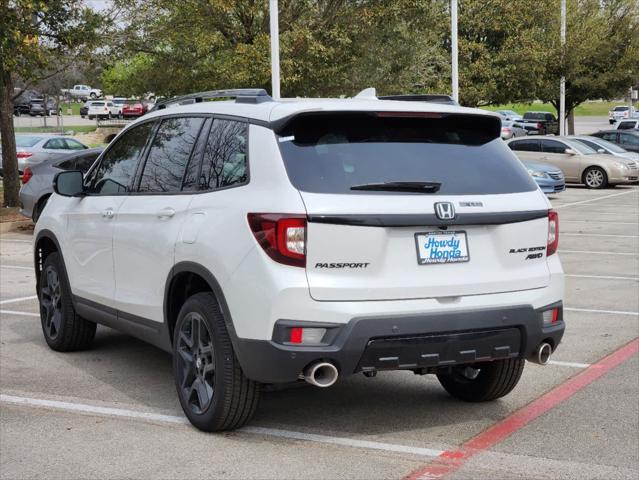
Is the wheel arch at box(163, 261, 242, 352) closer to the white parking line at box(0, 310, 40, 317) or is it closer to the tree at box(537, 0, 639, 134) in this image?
the white parking line at box(0, 310, 40, 317)

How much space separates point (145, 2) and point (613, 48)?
963 inches

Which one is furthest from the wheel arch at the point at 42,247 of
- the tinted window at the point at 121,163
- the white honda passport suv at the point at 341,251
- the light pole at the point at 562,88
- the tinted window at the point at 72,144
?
the light pole at the point at 562,88

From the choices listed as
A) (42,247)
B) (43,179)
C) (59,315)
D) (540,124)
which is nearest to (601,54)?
(540,124)

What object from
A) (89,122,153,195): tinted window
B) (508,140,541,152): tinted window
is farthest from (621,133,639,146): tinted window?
(89,122,153,195): tinted window

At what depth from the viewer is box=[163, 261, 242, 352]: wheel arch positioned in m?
5.26

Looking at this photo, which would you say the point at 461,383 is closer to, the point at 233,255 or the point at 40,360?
the point at 233,255

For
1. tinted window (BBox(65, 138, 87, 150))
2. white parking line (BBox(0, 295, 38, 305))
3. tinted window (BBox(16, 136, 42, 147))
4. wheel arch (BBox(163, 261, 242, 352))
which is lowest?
white parking line (BBox(0, 295, 38, 305))

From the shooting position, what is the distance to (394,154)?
536 centimetres

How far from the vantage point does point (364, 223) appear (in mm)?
5008

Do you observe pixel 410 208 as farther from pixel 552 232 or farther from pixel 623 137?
pixel 623 137

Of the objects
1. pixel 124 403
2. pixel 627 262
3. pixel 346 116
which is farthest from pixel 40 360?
pixel 627 262

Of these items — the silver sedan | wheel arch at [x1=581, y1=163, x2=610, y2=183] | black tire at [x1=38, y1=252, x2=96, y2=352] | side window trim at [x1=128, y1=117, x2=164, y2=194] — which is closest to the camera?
side window trim at [x1=128, y1=117, x2=164, y2=194]

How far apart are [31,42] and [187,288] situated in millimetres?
11545

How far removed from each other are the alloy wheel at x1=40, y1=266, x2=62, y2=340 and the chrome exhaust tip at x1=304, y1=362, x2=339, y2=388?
10.8ft
